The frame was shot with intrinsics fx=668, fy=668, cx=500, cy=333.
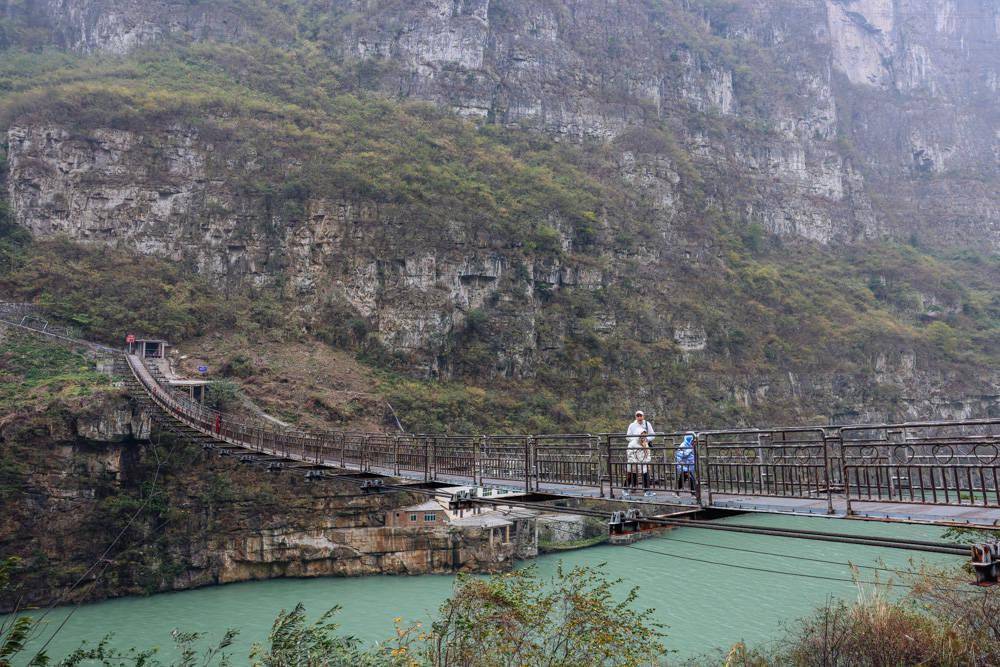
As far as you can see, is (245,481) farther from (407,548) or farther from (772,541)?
(772,541)

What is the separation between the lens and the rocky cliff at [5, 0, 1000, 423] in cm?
3584

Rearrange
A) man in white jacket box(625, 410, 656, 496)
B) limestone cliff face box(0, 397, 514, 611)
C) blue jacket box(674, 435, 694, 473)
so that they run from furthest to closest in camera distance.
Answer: limestone cliff face box(0, 397, 514, 611), man in white jacket box(625, 410, 656, 496), blue jacket box(674, 435, 694, 473)

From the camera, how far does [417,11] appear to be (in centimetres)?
5534

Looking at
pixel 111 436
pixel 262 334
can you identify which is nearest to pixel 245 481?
pixel 111 436

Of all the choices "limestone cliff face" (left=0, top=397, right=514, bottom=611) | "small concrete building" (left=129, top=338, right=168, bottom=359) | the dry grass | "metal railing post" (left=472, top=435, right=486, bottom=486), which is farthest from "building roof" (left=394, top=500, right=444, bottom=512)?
"metal railing post" (left=472, top=435, right=486, bottom=486)

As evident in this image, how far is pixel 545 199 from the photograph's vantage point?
44.3 m

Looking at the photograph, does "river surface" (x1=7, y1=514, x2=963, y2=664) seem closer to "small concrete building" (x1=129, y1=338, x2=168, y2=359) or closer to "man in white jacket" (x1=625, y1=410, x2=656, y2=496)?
"man in white jacket" (x1=625, y1=410, x2=656, y2=496)

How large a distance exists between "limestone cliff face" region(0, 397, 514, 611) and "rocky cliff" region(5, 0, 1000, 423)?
40.3ft

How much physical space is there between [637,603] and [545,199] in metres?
30.6

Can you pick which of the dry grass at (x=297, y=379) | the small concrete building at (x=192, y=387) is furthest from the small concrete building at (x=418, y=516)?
the small concrete building at (x=192, y=387)

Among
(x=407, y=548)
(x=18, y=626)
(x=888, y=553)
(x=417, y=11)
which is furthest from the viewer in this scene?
(x=417, y=11)

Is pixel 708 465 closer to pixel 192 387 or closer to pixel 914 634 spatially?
pixel 914 634

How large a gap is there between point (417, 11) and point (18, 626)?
5811cm

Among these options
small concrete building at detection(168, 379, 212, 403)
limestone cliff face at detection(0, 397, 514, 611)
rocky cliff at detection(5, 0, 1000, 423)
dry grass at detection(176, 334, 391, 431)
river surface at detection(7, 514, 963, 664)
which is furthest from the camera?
rocky cliff at detection(5, 0, 1000, 423)
